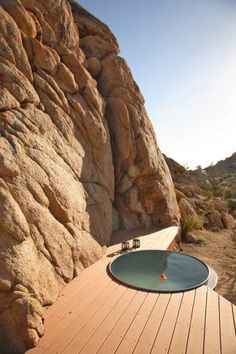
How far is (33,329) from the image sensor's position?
4715 millimetres

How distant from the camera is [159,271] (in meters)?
8.51

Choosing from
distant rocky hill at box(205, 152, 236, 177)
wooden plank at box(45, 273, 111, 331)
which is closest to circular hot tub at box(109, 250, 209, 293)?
wooden plank at box(45, 273, 111, 331)

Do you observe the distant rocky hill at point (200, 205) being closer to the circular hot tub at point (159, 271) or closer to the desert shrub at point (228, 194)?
the desert shrub at point (228, 194)

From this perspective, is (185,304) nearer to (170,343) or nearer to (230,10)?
(170,343)

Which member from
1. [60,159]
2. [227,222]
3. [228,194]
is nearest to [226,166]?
[228,194]

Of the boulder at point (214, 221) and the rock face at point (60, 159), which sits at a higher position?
the rock face at point (60, 159)

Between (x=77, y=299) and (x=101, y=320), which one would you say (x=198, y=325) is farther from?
(x=77, y=299)

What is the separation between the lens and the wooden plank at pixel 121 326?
14.5ft

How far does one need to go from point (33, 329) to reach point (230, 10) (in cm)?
704

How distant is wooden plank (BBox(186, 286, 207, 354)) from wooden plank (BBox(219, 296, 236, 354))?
0.35 m

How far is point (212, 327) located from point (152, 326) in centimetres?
115

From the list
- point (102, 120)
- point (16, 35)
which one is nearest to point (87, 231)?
point (102, 120)

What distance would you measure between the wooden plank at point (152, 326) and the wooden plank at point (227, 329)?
3.81ft

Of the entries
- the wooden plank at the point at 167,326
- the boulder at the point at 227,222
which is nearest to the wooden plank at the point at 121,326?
the wooden plank at the point at 167,326
